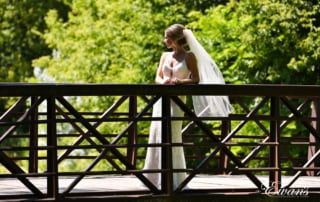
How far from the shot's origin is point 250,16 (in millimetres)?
21969

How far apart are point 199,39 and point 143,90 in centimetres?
1263

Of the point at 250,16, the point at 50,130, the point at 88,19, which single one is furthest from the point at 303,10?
the point at 50,130

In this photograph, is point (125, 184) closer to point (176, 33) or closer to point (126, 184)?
point (126, 184)

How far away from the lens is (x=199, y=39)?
23453mm

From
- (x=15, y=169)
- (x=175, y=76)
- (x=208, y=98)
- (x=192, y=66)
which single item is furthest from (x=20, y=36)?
(x=15, y=169)

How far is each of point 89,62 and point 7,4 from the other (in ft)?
44.8

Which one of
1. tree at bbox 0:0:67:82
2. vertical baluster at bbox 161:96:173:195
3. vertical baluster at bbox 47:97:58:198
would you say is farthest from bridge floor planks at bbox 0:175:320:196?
tree at bbox 0:0:67:82

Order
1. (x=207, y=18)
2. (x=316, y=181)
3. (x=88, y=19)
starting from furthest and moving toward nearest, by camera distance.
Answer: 1. (x=88, y=19)
2. (x=207, y=18)
3. (x=316, y=181)

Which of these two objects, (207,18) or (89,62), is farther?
(89,62)

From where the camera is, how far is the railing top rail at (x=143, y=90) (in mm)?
10443

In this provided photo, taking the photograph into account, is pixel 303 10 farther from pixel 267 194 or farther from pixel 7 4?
pixel 7 4

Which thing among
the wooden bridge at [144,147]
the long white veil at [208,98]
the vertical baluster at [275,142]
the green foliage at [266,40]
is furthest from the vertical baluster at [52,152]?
the green foliage at [266,40]

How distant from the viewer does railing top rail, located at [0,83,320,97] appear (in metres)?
10.4

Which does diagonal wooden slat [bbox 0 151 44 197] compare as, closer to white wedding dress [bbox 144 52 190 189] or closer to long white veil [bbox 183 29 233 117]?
white wedding dress [bbox 144 52 190 189]
